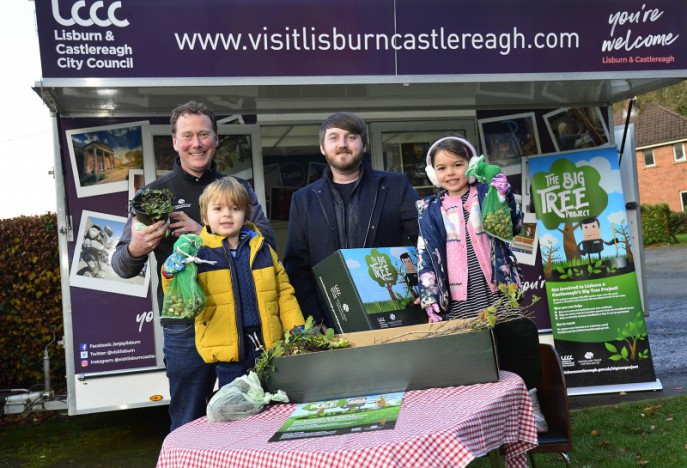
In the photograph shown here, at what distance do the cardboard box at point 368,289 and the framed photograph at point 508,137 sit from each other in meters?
3.52

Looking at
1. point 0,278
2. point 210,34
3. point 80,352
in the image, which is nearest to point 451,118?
point 210,34

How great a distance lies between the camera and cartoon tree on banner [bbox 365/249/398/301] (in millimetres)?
2686

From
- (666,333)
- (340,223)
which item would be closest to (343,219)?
(340,223)

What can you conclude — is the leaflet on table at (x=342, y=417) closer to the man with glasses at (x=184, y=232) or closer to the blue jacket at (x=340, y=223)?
the man with glasses at (x=184, y=232)

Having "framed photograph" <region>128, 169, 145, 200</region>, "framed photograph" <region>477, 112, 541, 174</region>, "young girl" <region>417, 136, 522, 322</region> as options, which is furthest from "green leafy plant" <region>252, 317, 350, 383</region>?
"framed photograph" <region>477, 112, 541, 174</region>

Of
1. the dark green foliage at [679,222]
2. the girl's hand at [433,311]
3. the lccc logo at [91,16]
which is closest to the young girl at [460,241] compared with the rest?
the girl's hand at [433,311]

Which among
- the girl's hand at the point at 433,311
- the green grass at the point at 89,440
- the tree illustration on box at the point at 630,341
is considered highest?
the girl's hand at the point at 433,311

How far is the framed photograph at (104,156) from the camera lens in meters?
5.36

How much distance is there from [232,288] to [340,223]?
0.73 m

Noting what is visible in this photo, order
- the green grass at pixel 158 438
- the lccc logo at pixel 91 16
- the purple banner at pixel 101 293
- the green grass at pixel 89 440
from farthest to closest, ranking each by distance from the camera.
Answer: the green grass at pixel 89 440 < the purple banner at pixel 101 293 < the green grass at pixel 158 438 < the lccc logo at pixel 91 16

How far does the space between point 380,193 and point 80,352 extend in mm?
2929

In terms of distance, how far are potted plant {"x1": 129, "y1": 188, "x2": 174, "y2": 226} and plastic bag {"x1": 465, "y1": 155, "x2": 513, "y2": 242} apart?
1.10m

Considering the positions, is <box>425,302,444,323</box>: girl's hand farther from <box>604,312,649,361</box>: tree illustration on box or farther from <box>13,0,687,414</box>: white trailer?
<box>604,312,649,361</box>: tree illustration on box

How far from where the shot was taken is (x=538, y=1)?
16.2 feet
